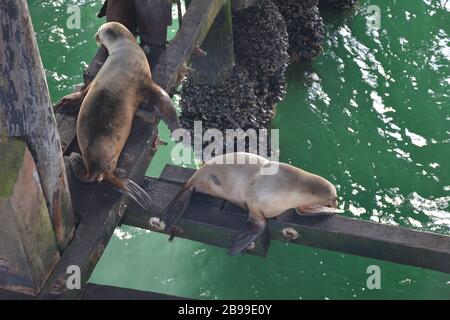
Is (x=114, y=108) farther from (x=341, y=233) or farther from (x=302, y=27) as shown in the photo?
(x=302, y=27)

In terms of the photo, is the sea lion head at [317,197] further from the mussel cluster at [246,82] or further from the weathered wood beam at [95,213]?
the mussel cluster at [246,82]

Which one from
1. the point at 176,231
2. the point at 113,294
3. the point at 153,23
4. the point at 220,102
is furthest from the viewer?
the point at 220,102

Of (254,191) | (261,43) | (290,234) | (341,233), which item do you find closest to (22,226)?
(254,191)

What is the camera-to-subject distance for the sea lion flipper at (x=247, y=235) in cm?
383

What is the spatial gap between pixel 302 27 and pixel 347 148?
1.40 meters

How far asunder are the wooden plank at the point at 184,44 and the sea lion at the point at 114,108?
16cm

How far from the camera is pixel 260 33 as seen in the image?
22.2ft

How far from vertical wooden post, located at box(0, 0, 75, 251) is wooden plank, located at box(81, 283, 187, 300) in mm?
472

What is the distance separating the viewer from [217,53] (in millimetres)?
6316

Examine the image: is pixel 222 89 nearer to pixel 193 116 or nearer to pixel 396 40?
pixel 193 116

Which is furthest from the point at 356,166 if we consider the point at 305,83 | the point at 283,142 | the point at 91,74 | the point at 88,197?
the point at 88,197

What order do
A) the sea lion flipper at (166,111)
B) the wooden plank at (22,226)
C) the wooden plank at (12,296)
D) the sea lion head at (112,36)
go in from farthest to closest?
the sea lion head at (112,36), the sea lion flipper at (166,111), the wooden plank at (12,296), the wooden plank at (22,226)

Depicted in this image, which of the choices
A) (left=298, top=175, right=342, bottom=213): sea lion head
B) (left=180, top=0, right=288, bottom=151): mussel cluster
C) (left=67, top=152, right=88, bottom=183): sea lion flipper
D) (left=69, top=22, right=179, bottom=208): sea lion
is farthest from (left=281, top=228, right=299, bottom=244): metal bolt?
(left=180, top=0, right=288, bottom=151): mussel cluster

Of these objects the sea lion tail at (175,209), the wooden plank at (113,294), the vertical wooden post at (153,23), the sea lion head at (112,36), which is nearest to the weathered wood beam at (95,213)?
the wooden plank at (113,294)
